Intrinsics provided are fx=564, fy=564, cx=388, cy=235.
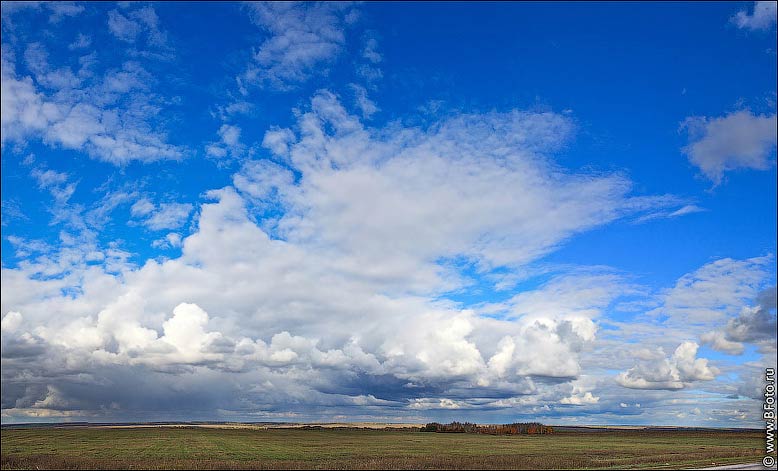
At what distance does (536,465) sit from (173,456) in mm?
61373

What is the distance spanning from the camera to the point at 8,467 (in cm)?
7894

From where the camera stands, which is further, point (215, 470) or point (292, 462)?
point (292, 462)

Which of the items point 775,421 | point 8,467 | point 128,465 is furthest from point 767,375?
point 8,467

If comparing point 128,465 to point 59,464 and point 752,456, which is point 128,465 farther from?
point 752,456

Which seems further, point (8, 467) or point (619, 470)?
point (8, 467)

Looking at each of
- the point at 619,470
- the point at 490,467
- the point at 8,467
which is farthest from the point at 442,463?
the point at 8,467

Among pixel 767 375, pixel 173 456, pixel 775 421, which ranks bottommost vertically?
pixel 173 456

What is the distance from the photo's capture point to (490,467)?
76.9 meters

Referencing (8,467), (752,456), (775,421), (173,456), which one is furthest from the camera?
(173,456)

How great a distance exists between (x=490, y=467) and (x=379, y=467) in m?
15.1

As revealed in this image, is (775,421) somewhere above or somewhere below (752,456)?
above

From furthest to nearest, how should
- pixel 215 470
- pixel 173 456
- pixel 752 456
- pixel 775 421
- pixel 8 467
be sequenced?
pixel 173 456, pixel 752 456, pixel 8 467, pixel 215 470, pixel 775 421

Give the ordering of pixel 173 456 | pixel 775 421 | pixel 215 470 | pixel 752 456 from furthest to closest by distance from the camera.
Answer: pixel 173 456 < pixel 752 456 < pixel 215 470 < pixel 775 421

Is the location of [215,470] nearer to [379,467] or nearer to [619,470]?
[379,467]
